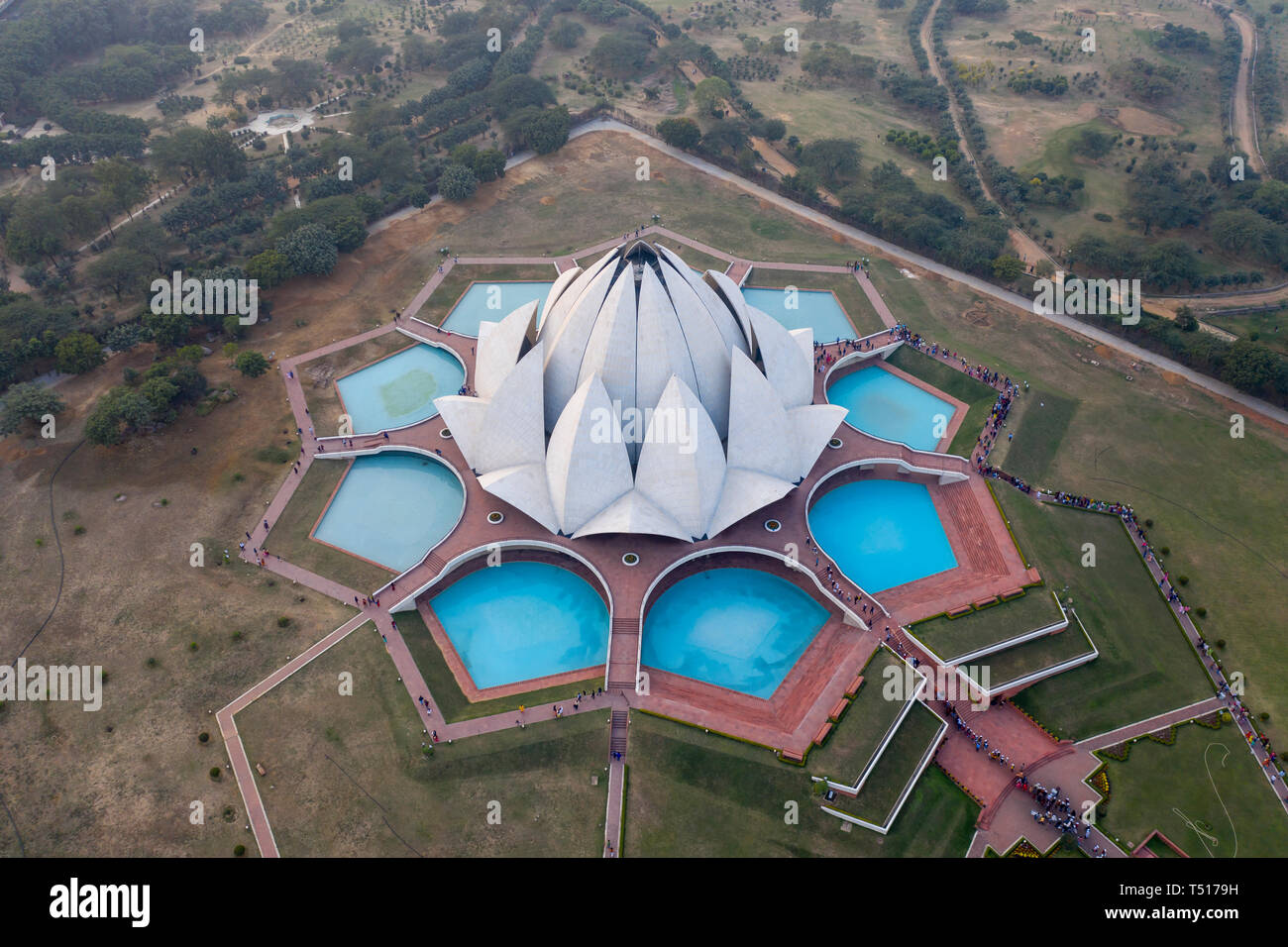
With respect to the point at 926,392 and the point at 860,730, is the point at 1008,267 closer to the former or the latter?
the point at 926,392

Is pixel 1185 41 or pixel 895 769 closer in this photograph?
pixel 895 769

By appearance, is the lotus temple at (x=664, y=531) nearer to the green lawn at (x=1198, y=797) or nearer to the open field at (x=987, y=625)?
the open field at (x=987, y=625)

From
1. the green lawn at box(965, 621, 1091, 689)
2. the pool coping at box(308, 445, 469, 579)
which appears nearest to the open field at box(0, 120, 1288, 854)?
the green lawn at box(965, 621, 1091, 689)

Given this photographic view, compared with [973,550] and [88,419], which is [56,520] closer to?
[88,419]

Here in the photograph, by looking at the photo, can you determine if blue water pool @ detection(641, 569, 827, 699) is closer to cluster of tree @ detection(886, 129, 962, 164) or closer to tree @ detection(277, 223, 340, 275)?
tree @ detection(277, 223, 340, 275)

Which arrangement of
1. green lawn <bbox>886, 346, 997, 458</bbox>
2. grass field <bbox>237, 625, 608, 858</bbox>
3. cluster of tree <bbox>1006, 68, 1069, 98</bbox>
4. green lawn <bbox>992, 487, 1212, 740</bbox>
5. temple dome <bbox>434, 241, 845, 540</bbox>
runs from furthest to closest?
1. cluster of tree <bbox>1006, 68, 1069, 98</bbox>
2. green lawn <bbox>886, 346, 997, 458</bbox>
3. temple dome <bbox>434, 241, 845, 540</bbox>
4. green lawn <bbox>992, 487, 1212, 740</bbox>
5. grass field <bbox>237, 625, 608, 858</bbox>

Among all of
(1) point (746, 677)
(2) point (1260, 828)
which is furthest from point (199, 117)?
(2) point (1260, 828)

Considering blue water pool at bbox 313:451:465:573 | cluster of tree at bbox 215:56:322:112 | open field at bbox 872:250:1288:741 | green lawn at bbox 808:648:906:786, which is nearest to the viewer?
green lawn at bbox 808:648:906:786

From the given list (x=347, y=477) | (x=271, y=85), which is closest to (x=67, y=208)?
(x=271, y=85)
